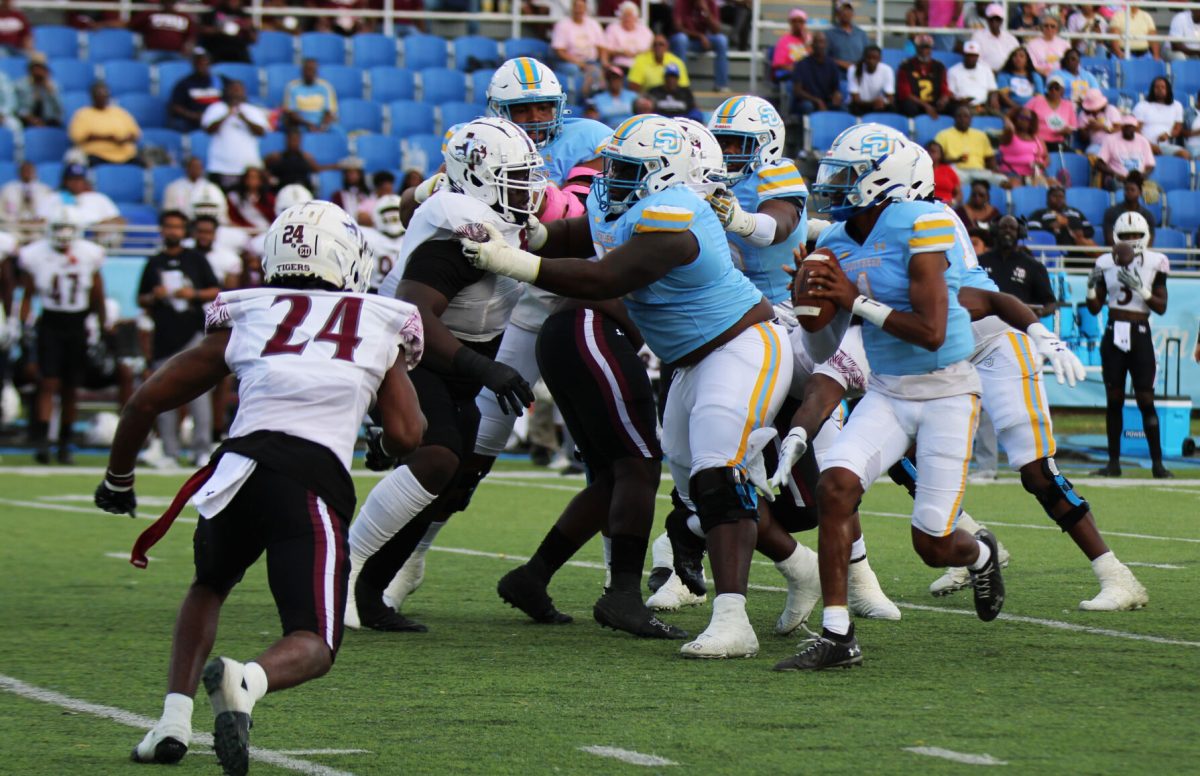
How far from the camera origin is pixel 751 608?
6980 mm

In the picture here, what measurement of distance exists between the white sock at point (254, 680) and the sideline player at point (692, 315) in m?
2.08

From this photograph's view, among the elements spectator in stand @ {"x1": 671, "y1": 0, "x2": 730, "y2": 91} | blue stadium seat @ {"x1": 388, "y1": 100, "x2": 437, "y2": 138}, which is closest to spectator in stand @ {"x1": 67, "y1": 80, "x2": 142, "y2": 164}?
blue stadium seat @ {"x1": 388, "y1": 100, "x2": 437, "y2": 138}

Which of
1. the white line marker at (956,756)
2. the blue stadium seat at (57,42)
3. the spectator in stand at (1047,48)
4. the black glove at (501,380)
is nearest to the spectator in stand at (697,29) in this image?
the spectator in stand at (1047,48)

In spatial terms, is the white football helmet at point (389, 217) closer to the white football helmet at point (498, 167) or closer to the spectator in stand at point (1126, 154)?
the white football helmet at point (498, 167)

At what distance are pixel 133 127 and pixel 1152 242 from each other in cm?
957

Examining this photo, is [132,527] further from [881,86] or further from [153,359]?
[881,86]

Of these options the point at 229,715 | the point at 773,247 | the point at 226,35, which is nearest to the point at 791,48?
the point at 226,35

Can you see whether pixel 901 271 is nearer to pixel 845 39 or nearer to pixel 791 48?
pixel 791 48

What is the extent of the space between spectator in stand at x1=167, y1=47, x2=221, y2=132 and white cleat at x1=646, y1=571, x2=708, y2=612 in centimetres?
1067

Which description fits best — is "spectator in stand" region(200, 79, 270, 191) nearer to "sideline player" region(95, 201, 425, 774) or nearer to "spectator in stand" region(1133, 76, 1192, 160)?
"spectator in stand" region(1133, 76, 1192, 160)

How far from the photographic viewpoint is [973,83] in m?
18.9

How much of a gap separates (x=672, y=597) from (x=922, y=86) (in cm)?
1239

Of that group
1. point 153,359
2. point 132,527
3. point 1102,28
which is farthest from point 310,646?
point 1102,28

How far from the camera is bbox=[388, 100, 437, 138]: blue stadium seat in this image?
1750 centimetres
